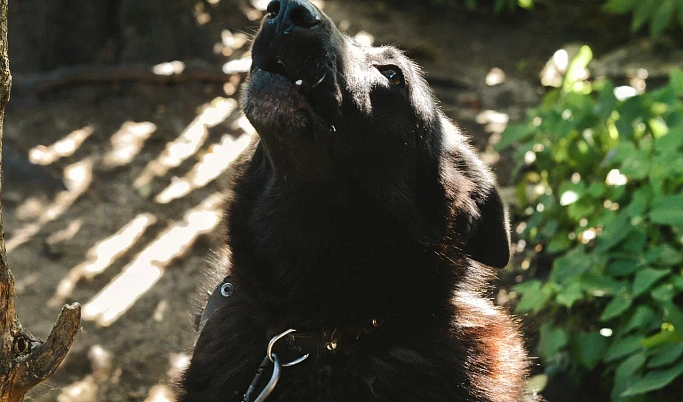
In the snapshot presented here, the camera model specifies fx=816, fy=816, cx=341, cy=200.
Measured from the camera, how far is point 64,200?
5.50 m

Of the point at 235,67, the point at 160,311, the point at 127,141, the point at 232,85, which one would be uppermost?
the point at 235,67

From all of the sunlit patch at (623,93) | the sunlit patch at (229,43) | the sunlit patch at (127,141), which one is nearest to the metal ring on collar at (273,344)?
the sunlit patch at (623,93)

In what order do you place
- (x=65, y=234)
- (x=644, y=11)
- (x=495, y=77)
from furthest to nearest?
(x=495, y=77), (x=644, y=11), (x=65, y=234)

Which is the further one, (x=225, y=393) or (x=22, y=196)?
(x=22, y=196)

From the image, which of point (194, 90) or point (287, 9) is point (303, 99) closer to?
point (287, 9)

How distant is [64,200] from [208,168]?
104 cm

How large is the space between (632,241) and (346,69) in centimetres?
182

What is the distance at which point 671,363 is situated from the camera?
10.5 feet

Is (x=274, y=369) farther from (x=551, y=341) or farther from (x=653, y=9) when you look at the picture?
(x=653, y=9)

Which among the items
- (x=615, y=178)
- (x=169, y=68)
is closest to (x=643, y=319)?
(x=615, y=178)

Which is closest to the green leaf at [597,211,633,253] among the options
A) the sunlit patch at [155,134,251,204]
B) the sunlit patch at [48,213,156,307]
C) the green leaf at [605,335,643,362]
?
the green leaf at [605,335,643,362]

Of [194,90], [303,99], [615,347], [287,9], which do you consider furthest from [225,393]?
[194,90]

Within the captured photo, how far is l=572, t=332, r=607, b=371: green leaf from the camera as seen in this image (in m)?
3.71

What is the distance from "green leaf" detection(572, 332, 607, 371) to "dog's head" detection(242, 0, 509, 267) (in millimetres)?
1080
